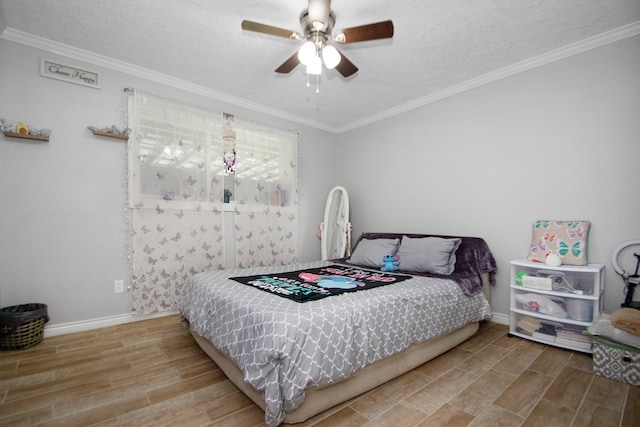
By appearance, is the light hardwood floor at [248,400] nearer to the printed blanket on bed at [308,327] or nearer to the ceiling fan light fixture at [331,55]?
the printed blanket on bed at [308,327]

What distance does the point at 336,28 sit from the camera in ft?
7.64

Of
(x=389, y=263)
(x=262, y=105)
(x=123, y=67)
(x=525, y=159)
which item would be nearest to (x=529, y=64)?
(x=525, y=159)

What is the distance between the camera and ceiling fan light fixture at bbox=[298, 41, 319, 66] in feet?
6.31

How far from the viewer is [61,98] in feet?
8.49

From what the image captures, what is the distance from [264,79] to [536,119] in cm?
277

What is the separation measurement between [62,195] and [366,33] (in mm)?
2916

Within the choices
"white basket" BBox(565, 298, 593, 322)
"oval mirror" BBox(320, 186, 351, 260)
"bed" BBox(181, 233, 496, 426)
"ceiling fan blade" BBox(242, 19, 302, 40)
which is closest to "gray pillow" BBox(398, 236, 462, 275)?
"bed" BBox(181, 233, 496, 426)

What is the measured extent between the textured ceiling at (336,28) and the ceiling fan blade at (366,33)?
0.34m

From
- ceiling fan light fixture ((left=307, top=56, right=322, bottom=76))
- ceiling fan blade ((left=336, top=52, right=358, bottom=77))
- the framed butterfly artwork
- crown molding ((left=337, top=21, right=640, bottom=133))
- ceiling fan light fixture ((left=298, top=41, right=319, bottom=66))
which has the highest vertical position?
crown molding ((left=337, top=21, right=640, bottom=133))

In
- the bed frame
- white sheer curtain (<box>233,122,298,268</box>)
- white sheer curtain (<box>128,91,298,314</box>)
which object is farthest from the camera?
white sheer curtain (<box>233,122,298,268</box>)

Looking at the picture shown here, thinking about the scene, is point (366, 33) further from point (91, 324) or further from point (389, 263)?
point (91, 324)

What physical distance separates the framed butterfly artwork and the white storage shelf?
108 mm

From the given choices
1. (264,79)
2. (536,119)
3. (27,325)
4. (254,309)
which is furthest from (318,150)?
(27,325)

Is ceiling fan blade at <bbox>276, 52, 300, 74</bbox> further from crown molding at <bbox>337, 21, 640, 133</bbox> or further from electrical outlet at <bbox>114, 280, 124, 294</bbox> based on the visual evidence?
electrical outlet at <bbox>114, 280, 124, 294</bbox>
